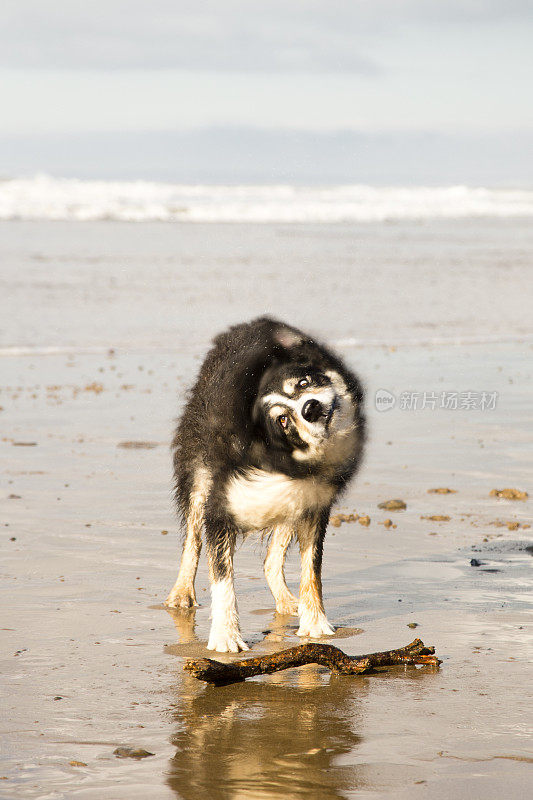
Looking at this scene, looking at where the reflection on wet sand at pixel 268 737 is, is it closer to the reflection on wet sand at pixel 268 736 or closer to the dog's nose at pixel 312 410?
the reflection on wet sand at pixel 268 736

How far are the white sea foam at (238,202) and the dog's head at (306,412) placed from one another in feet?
117

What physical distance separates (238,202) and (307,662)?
156 ft

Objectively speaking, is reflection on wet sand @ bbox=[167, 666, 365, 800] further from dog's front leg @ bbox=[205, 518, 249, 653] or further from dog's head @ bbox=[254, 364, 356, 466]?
dog's head @ bbox=[254, 364, 356, 466]

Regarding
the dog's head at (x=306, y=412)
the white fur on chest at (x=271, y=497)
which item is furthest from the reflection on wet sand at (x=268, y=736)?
the dog's head at (x=306, y=412)

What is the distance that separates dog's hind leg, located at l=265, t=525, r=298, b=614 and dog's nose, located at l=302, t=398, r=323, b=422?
1.30 meters

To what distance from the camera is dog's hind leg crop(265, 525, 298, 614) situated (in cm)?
614

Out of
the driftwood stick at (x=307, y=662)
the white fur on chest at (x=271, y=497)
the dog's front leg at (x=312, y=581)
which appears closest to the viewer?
the driftwood stick at (x=307, y=662)

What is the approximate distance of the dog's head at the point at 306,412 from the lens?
496 centimetres

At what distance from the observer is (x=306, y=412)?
490 cm

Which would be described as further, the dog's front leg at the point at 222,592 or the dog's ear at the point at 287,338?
the dog's front leg at the point at 222,592

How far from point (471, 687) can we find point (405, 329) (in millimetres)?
13195

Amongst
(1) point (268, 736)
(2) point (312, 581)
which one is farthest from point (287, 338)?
(1) point (268, 736)

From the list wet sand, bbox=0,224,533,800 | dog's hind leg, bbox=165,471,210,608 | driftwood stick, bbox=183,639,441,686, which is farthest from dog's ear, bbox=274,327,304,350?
driftwood stick, bbox=183,639,441,686

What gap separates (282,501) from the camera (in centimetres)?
520
